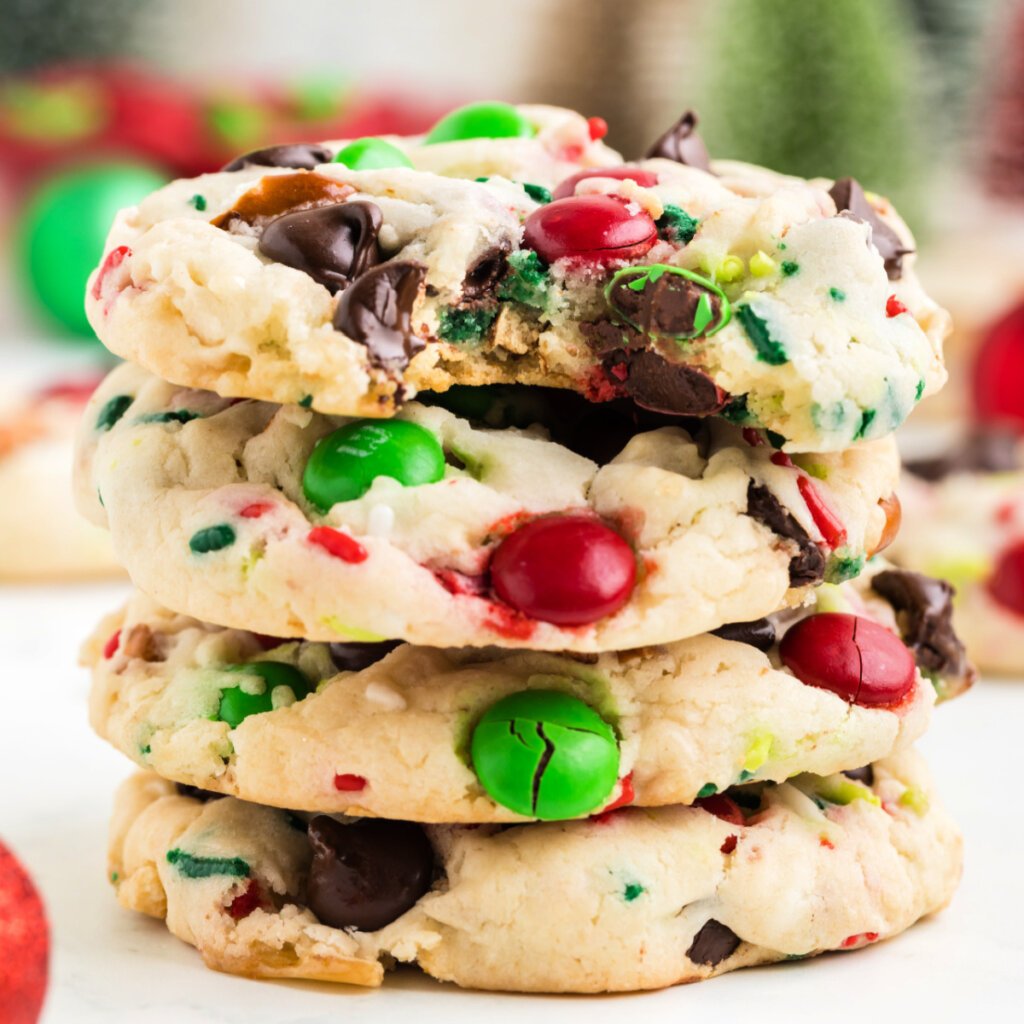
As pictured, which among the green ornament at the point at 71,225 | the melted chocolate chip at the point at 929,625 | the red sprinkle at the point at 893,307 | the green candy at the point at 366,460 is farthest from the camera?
the green ornament at the point at 71,225

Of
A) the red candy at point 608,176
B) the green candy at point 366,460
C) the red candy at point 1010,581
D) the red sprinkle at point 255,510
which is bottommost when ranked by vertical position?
the red candy at point 1010,581

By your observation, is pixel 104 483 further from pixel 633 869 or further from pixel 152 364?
pixel 633 869

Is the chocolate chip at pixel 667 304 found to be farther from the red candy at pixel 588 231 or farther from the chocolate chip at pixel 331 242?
the chocolate chip at pixel 331 242

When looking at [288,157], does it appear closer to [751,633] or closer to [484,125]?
[484,125]

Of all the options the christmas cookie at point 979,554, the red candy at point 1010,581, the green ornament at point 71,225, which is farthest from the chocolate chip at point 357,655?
the green ornament at point 71,225

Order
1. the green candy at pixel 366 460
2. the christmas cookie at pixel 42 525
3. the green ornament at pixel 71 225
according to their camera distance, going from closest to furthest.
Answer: the green candy at pixel 366 460, the christmas cookie at pixel 42 525, the green ornament at pixel 71 225

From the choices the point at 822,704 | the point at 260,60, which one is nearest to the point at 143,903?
the point at 822,704

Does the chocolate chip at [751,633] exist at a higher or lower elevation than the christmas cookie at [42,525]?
higher

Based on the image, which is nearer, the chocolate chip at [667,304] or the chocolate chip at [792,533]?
the chocolate chip at [667,304]

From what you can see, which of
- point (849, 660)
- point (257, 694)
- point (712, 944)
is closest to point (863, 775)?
point (849, 660)
